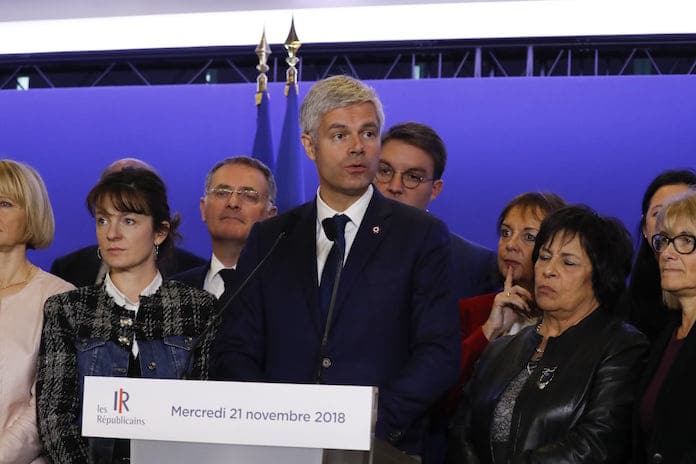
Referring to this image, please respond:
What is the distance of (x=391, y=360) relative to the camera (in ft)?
8.09

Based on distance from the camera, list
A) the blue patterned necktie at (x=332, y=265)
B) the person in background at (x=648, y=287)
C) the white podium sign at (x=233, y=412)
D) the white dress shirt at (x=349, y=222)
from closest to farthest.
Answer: the white podium sign at (x=233, y=412)
the blue patterned necktie at (x=332, y=265)
the white dress shirt at (x=349, y=222)
the person in background at (x=648, y=287)

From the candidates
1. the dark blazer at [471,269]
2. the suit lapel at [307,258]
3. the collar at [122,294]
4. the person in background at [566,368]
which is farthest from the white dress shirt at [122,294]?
the dark blazer at [471,269]

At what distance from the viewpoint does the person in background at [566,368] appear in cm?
244

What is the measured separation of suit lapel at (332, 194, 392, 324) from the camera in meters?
2.47

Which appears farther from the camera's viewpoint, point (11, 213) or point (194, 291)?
point (11, 213)

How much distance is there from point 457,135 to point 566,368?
3013mm

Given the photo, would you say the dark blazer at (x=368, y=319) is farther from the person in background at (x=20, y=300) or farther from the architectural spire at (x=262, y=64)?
the architectural spire at (x=262, y=64)

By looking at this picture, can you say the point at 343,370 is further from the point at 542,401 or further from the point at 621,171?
the point at 621,171

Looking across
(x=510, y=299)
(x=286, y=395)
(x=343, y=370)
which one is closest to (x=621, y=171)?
(x=510, y=299)

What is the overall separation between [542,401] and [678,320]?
40cm

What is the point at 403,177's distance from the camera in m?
3.65

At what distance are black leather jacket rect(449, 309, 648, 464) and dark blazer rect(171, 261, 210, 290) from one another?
4.25 feet

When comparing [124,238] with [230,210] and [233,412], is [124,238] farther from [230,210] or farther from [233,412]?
[233,412]

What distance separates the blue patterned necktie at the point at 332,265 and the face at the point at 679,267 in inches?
31.1
